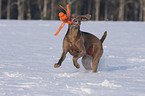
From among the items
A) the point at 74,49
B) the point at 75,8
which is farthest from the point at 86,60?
the point at 75,8

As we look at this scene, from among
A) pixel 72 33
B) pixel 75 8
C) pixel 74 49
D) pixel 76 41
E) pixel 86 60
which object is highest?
pixel 75 8

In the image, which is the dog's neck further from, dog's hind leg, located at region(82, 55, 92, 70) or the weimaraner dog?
dog's hind leg, located at region(82, 55, 92, 70)

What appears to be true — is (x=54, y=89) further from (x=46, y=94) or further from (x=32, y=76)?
(x=32, y=76)

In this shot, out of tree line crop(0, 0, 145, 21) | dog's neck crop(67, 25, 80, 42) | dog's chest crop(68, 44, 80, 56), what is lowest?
dog's chest crop(68, 44, 80, 56)

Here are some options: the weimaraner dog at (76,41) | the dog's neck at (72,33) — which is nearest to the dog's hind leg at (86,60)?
the weimaraner dog at (76,41)

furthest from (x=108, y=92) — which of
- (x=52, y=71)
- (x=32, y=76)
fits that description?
(x=52, y=71)

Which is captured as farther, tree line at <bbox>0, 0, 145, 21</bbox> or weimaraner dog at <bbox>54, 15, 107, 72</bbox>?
tree line at <bbox>0, 0, 145, 21</bbox>

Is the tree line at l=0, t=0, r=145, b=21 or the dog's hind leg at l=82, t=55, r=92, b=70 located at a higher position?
the tree line at l=0, t=0, r=145, b=21

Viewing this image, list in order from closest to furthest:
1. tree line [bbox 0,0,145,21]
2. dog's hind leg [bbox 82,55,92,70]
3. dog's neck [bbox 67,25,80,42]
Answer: dog's neck [bbox 67,25,80,42], dog's hind leg [bbox 82,55,92,70], tree line [bbox 0,0,145,21]

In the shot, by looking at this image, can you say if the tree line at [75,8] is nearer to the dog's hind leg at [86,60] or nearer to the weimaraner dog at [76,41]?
the dog's hind leg at [86,60]

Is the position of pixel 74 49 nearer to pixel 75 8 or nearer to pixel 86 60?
pixel 86 60

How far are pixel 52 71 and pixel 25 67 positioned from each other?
28.4 inches

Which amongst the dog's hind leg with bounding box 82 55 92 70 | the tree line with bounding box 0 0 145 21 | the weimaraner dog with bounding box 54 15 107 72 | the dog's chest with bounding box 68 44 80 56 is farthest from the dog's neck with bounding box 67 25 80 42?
the tree line with bounding box 0 0 145 21

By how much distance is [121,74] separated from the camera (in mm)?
5832
